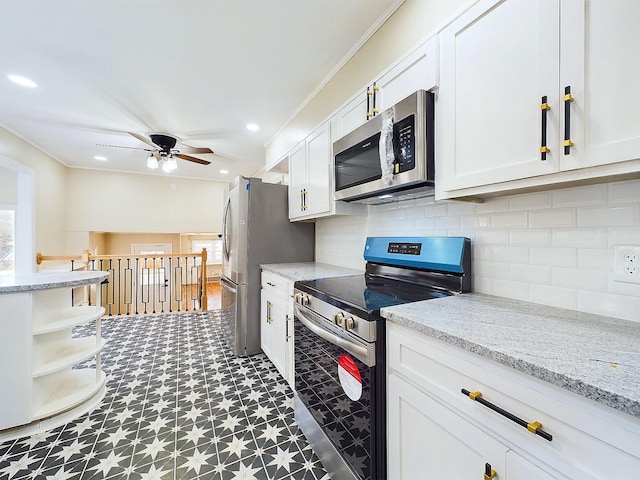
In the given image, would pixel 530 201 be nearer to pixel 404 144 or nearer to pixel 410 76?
pixel 404 144

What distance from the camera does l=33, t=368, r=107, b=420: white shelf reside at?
1.81m

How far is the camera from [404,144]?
1.43 meters

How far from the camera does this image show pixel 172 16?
5.69ft

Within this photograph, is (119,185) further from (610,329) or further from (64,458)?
(610,329)

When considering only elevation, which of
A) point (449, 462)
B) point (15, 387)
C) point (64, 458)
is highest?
Result: point (449, 462)

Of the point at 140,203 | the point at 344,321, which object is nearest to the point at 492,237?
the point at 344,321

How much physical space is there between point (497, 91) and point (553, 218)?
0.55m

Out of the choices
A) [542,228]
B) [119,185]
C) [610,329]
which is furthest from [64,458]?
[119,185]

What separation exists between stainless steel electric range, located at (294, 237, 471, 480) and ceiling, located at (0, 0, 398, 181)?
150cm

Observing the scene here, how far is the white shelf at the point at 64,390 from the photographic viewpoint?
181 centimetres

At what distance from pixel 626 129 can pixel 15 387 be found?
3070 millimetres

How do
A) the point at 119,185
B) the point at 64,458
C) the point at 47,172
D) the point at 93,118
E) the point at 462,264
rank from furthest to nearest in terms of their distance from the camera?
1. the point at 119,185
2. the point at 47,172
3. the point at 93,118
4. the point at 64,458
5. the point at 462,264

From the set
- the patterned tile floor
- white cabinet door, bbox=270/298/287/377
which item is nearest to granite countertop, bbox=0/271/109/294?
the patterned tile floor

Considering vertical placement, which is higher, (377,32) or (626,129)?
(377,32)
